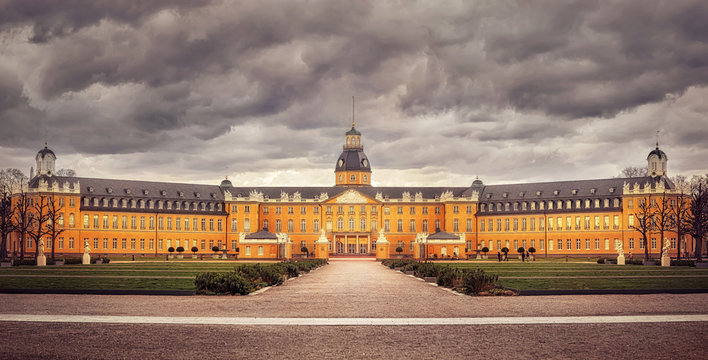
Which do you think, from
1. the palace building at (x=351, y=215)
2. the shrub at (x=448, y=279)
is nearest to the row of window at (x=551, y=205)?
the palace building at (x=351, y=215)

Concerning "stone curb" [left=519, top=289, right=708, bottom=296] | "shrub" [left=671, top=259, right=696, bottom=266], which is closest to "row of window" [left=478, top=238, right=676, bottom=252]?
"shrub" [left=671, top=259, right=696, bottom=266]

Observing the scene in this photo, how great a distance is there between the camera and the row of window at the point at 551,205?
12106cm

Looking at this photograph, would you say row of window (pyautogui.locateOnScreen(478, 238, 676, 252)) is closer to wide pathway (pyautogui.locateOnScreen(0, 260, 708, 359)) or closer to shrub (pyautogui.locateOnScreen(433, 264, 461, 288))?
shrub (pyautogui.locateOnScreen(433, 264, 461, 288))

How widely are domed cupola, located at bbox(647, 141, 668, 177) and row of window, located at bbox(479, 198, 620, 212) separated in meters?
7.49

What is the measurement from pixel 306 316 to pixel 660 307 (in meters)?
10.9

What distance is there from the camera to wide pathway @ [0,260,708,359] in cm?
1412

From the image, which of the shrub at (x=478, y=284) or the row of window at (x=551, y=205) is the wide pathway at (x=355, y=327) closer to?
the shrub at (x=478, y=284)

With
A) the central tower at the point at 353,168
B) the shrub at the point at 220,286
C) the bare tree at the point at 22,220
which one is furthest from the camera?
the central tower at the point at 353,168

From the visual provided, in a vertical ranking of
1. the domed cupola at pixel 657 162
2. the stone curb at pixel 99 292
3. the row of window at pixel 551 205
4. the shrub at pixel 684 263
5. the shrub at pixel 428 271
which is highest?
the domed cupola at pixel 657 162

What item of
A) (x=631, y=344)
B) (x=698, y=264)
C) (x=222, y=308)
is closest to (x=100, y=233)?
(x=698, y=264)

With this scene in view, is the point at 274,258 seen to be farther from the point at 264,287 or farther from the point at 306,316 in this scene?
the point at 306,316

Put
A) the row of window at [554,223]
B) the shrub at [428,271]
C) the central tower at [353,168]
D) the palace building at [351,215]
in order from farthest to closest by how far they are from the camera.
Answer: the central tower at [353,168] → the row of window at [554,223] → the palace building at [351,215] → the shrub at [428,271]

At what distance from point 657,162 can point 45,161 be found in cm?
10055

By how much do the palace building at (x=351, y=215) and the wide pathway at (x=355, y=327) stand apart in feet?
265
